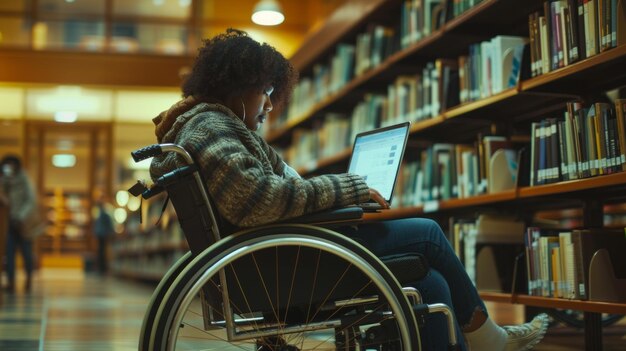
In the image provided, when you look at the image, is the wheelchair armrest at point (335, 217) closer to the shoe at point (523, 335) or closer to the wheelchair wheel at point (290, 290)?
the wheelchair wheel at point (290, 290)

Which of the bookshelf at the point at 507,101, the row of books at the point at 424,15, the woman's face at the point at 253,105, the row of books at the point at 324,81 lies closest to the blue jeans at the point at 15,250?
the row of books at the point at 324,81

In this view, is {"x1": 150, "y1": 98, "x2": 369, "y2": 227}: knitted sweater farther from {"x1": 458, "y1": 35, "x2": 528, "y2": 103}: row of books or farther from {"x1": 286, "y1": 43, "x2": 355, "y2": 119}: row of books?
{"x1": 286, "y1": 43, "x2": 355, "y2": 119}: row of books

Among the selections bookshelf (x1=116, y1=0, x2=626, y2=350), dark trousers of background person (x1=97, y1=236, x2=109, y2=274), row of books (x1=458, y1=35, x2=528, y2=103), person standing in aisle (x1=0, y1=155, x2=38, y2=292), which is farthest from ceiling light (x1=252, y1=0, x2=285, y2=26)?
dark trousers of background person (x1=97, y1=236, x2=109, y2=274)

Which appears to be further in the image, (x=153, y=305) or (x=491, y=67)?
(x=491, y=67)

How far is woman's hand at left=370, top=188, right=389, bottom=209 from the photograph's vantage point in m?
1.89

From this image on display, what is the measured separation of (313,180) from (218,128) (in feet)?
0.81

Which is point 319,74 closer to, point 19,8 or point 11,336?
point 11,336

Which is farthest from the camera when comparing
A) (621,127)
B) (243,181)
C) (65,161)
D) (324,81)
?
(65,161)

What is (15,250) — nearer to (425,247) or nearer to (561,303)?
(561,303)

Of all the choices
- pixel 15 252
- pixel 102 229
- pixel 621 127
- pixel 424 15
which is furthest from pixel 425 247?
pixel 102 229

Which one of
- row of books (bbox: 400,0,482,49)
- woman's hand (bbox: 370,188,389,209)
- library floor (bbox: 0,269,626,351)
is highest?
row of books (bbox: 400,0,482,49)

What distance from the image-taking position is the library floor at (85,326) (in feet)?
10.2

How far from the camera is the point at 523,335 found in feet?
7.19

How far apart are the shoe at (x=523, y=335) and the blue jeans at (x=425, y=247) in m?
0.27
